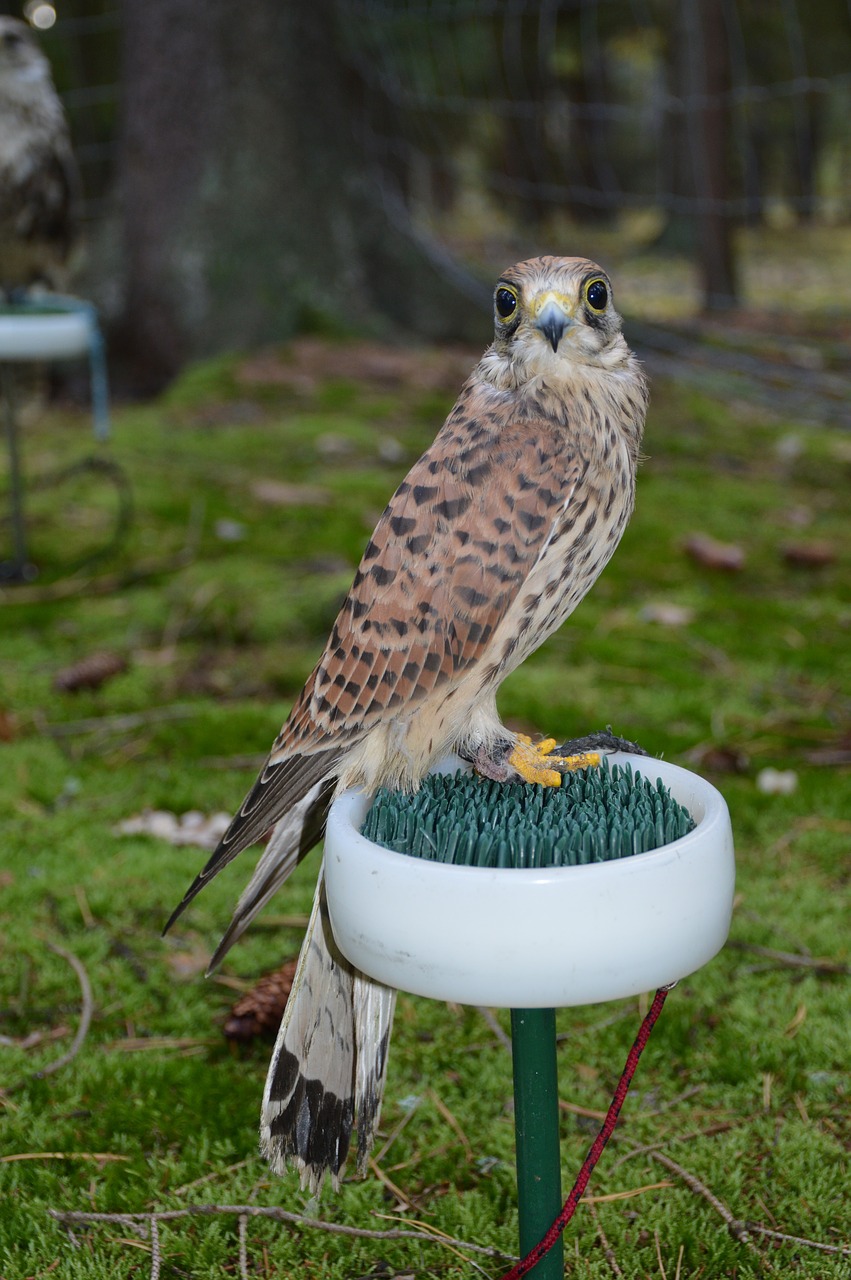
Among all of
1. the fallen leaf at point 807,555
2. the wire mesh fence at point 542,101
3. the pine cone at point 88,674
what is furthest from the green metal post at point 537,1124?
the wire mesh fence at point 542,101

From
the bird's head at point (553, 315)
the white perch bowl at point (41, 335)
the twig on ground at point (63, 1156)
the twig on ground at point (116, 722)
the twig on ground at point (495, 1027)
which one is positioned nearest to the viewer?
the bird's head at point (553, 315)

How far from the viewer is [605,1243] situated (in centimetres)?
177

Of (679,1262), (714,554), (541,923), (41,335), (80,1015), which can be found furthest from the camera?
(714,554)

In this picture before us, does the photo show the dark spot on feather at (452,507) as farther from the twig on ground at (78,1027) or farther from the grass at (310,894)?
the twig on ground at (78,1027)

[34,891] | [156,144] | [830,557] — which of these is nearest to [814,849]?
[34,891]

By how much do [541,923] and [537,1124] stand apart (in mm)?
346

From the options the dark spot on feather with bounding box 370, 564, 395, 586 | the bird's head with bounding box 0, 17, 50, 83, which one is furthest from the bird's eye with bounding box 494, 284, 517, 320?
the bird's head with bounding box 0, 17, 50, 83

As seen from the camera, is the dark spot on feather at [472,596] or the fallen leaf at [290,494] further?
the fallen leaf at [290,494]

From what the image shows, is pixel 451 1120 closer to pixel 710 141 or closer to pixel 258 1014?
pixel 258 1014

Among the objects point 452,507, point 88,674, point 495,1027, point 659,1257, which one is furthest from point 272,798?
point 88,674

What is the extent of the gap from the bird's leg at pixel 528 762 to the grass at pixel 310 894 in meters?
0.66

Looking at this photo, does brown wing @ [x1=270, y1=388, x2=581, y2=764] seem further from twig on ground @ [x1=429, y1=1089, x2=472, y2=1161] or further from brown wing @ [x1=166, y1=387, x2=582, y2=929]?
twig on ground @ [x1=429, y1=1089, x2=472, y2=1161]

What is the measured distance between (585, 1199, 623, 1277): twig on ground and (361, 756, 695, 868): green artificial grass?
0.68 meters

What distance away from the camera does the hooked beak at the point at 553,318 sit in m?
1.78
